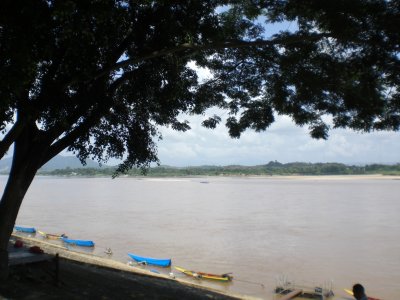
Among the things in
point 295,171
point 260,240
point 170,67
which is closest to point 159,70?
point 170,67

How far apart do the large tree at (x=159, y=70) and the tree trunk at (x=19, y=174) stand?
0.06 feet

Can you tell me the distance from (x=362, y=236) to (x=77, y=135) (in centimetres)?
2348

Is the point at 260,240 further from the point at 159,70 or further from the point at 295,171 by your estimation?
the point at 295,171

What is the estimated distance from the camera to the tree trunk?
7660 mm

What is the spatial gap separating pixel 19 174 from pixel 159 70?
3.38m

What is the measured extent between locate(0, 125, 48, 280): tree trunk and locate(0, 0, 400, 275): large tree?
19 mm

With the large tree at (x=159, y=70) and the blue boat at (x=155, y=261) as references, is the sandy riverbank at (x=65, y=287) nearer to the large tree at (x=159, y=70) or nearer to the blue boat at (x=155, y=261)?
the large tree at (x=159, y=70)

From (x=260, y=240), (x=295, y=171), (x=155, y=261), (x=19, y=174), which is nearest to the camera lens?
(x=19, y=174)

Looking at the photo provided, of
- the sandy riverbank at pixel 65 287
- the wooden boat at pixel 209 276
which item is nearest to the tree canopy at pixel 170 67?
the sandy riverbank at pixel 65 287

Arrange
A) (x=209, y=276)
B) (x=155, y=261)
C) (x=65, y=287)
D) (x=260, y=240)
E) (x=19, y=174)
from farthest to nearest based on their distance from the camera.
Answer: (x=260, y=240) < (x=155, y=261) < (x=209, y=276) < (x=65, y=287) < (x=19, y=174)

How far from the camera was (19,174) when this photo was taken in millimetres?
7801

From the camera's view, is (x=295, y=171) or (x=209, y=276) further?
(x=295, y=171)

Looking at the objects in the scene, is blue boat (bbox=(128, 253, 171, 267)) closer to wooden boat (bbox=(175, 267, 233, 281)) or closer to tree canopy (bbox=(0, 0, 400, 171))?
wooden boat (bbox=(175, 267, 233, 281))

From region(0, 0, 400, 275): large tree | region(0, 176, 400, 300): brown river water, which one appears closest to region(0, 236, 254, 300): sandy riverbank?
region(0, 0, 400, 275): large tree
